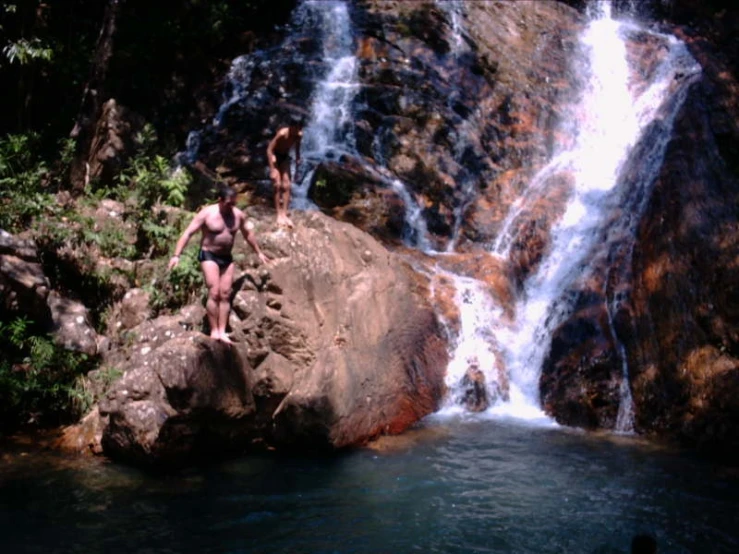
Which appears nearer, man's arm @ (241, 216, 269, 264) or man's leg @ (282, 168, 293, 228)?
man's arm @ (241, 216, 269, 264)

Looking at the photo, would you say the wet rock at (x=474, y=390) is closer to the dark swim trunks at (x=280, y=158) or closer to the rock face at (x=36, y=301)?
the dark swim trunks at (x=280, y=158)

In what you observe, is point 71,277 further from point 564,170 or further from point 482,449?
point 564,170

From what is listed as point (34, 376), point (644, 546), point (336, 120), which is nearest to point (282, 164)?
point (34, 376)

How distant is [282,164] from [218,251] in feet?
5.63

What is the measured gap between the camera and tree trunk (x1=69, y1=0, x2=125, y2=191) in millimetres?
10977

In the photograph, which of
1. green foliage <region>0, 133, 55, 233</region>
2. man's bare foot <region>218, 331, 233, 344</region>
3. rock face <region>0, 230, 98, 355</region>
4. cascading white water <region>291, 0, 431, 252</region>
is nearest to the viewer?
man's bare foot <region>218, 331, 233, 344</region>

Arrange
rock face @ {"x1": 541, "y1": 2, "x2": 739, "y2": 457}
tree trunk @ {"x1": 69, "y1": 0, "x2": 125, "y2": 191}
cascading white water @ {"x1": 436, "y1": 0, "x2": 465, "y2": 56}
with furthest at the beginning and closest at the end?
cascading white water @ {"x1": 436, "y1": 0, "x2": 465, "y2": 56} < tree trunk @ {"x1": 69, "y1": 0, "x2": 125, "y2": 191} < rock face @ {"x1": 541, "y1": 2, "x2": 739, "y2": 457}

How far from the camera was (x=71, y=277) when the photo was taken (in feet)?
30.3

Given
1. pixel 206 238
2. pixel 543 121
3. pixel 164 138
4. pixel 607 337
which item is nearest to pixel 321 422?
pixel 206 238

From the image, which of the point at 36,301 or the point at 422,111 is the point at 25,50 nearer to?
the point at 36,301

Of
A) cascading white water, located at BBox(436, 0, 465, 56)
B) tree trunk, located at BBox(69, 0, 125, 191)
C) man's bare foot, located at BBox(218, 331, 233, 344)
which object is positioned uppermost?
cascading white water, located at BBox(436, 0, 465, 56)

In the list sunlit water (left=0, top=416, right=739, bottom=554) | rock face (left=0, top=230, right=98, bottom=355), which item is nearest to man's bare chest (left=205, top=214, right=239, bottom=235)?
rock face (left=0, top=230, right=98, bottom=355)

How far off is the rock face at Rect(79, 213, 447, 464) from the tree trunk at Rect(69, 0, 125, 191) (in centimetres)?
373

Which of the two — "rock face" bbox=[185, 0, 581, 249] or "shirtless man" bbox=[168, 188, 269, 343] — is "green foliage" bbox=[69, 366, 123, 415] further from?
"rock face" bbox=[185, 0, 581, 249]
